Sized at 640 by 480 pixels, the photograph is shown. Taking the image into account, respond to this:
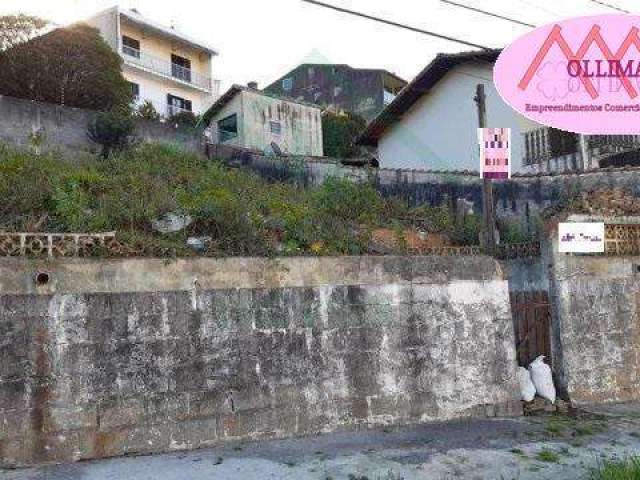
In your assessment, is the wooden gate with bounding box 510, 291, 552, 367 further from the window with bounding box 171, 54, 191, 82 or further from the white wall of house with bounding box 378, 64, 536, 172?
the window with bounding box 171, 54, 191, 82

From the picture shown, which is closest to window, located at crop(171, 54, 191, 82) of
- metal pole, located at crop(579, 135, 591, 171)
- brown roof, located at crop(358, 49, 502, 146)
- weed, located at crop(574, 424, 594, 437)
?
brown roof, located at crop(358, 49, 502, 146)

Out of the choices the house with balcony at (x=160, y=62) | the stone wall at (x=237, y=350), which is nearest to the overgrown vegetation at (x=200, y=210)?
the stone wall at (x=237, y=350)

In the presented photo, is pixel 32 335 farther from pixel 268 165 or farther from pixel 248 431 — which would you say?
pixel 268 165

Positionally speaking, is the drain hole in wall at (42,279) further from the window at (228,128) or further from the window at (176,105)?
the window at (176,105)

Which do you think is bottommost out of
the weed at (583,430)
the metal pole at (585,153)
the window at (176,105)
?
the weed at (583,430)

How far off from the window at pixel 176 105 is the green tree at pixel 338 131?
26.1 ft

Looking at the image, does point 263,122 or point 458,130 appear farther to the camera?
point 263,122

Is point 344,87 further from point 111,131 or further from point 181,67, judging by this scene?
point 111,131

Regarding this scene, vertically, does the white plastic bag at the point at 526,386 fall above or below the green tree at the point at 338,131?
below

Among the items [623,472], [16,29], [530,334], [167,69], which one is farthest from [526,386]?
[167,69]

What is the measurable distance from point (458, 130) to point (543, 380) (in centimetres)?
1035

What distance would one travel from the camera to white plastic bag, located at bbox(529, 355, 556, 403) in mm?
8828

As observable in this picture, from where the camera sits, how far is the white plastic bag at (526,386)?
8.76 m

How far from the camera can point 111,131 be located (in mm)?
14602
